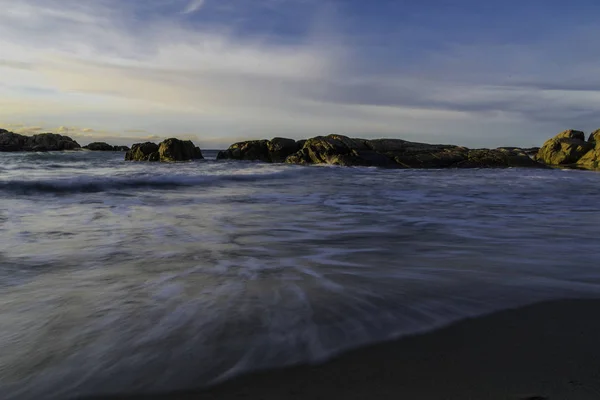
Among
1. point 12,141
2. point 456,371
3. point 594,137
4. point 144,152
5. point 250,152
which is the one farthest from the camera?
point 12,141

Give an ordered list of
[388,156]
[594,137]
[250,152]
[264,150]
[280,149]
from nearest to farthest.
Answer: [388,156] → [280,149] → [594,137] → [264,150] → [250,152]

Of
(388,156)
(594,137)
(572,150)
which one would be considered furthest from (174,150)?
(594,137)

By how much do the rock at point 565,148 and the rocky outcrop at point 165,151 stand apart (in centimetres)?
3005

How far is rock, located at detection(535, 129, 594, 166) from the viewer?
33094mm

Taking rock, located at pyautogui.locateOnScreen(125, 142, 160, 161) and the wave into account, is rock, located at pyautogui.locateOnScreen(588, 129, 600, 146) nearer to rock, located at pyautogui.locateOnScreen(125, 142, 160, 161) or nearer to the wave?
the wave

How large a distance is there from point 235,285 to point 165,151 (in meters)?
31.7

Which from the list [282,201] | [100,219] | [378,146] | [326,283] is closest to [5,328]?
[326,283]

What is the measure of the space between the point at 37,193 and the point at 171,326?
34.2ft

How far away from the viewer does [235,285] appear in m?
3.14

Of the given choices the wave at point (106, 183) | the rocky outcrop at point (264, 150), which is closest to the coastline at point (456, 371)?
the wave at point (106, 183)

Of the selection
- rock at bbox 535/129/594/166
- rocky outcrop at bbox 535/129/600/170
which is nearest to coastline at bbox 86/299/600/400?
rocky outcrop at bbox 535/129/600/170

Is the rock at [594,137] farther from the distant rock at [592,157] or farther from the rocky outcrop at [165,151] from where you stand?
the rocky outcrop at [165,151]

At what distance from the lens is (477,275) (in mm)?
3332

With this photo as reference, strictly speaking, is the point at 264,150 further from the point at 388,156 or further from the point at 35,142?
the point at 35,142
